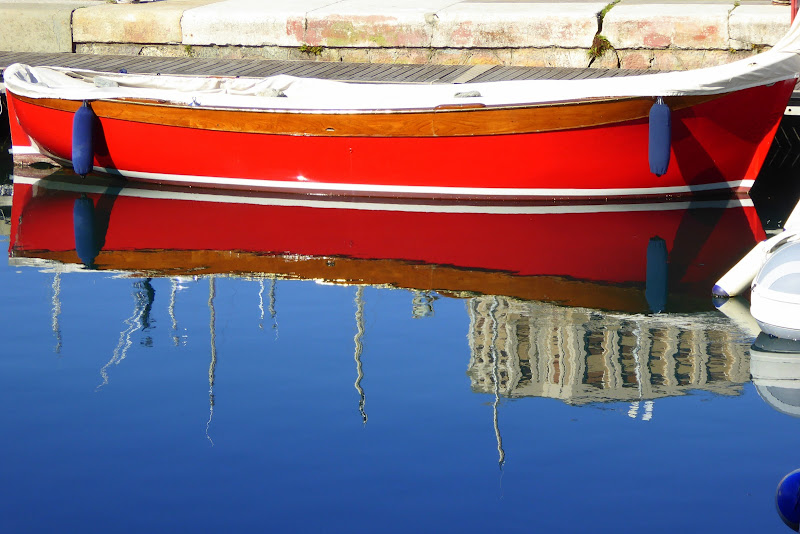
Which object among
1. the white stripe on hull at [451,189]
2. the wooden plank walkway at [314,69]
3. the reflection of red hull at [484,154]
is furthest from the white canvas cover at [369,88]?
the wooden plank walkway at [314,69]

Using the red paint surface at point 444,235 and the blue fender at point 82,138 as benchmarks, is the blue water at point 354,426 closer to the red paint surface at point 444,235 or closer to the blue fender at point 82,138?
the red paint surface at point 444,235

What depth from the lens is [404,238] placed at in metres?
8.68

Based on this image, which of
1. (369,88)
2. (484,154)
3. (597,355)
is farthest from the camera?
(369,88)

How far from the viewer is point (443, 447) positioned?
514 cm

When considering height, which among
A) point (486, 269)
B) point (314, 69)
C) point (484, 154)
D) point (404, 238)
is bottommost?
point (486, 269)

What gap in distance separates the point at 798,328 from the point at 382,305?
2426 millimetres

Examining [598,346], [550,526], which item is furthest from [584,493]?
[598,346]

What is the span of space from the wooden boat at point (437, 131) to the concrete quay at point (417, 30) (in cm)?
190

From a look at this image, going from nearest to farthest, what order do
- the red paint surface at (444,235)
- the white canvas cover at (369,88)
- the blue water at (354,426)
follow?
the blue water at (354,426), the red paint surface at (444,235), the white canvas cover at (369,88)

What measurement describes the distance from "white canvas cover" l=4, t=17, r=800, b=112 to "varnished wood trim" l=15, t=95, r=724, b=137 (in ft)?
0.22

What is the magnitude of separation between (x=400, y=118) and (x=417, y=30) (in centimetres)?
287

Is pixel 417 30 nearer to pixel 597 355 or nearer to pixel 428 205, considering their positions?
pixel 428 205

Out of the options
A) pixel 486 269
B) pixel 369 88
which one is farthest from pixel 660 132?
pixel 369 88

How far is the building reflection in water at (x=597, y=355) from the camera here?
A: 19.2 feet
